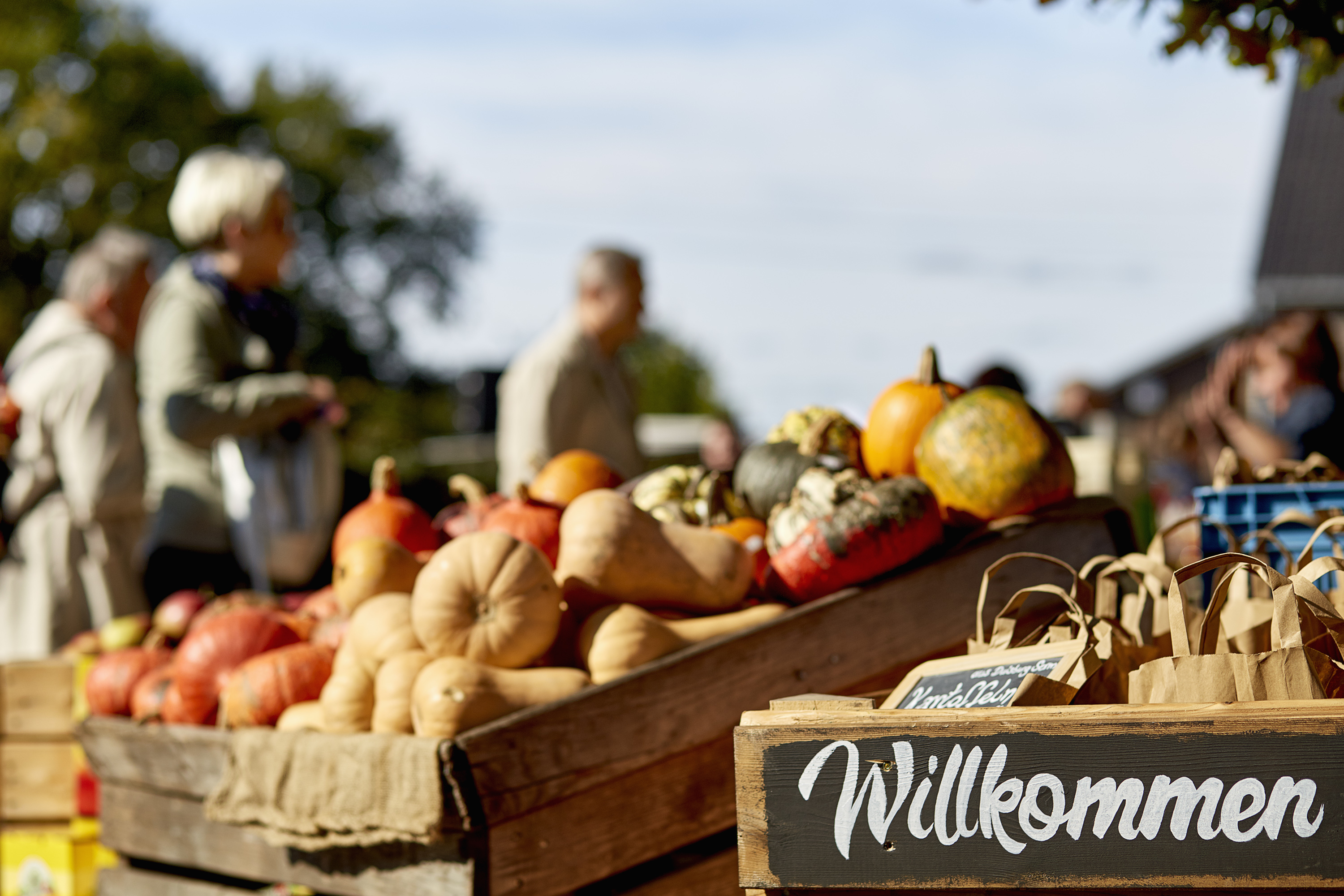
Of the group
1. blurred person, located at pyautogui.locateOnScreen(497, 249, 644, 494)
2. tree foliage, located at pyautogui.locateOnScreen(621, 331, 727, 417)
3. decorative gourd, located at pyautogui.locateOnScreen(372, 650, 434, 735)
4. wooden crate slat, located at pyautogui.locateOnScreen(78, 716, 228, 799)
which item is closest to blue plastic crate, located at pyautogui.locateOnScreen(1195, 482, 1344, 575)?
decorative gourd, located at pyautogui.locateOnScreen(372, 650, 434, 735)

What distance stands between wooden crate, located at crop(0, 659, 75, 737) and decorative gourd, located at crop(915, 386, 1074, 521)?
2758 millimetres

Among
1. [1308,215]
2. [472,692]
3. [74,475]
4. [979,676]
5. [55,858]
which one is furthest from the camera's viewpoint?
[1308,215]

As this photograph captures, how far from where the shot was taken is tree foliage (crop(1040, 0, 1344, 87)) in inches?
109

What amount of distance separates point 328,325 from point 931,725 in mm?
39096

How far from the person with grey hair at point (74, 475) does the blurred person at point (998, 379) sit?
316cm

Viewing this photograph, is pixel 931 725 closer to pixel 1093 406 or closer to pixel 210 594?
pixel 210 594

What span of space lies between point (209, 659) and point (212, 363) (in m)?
1.40

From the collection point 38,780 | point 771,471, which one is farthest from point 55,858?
point 771,471

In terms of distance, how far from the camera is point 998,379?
3.75 m

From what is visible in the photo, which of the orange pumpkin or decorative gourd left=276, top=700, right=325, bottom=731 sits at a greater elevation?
the orange pumpkin

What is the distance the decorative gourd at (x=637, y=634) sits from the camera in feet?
8.73

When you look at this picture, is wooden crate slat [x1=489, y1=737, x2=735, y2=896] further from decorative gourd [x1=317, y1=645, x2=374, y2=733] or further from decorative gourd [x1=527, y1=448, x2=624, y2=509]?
decorative gourd [x1=527, y1=448, x2=624, y2=509]

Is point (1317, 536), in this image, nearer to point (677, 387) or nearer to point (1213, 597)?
point (1213, 597)

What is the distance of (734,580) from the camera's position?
2959mm
